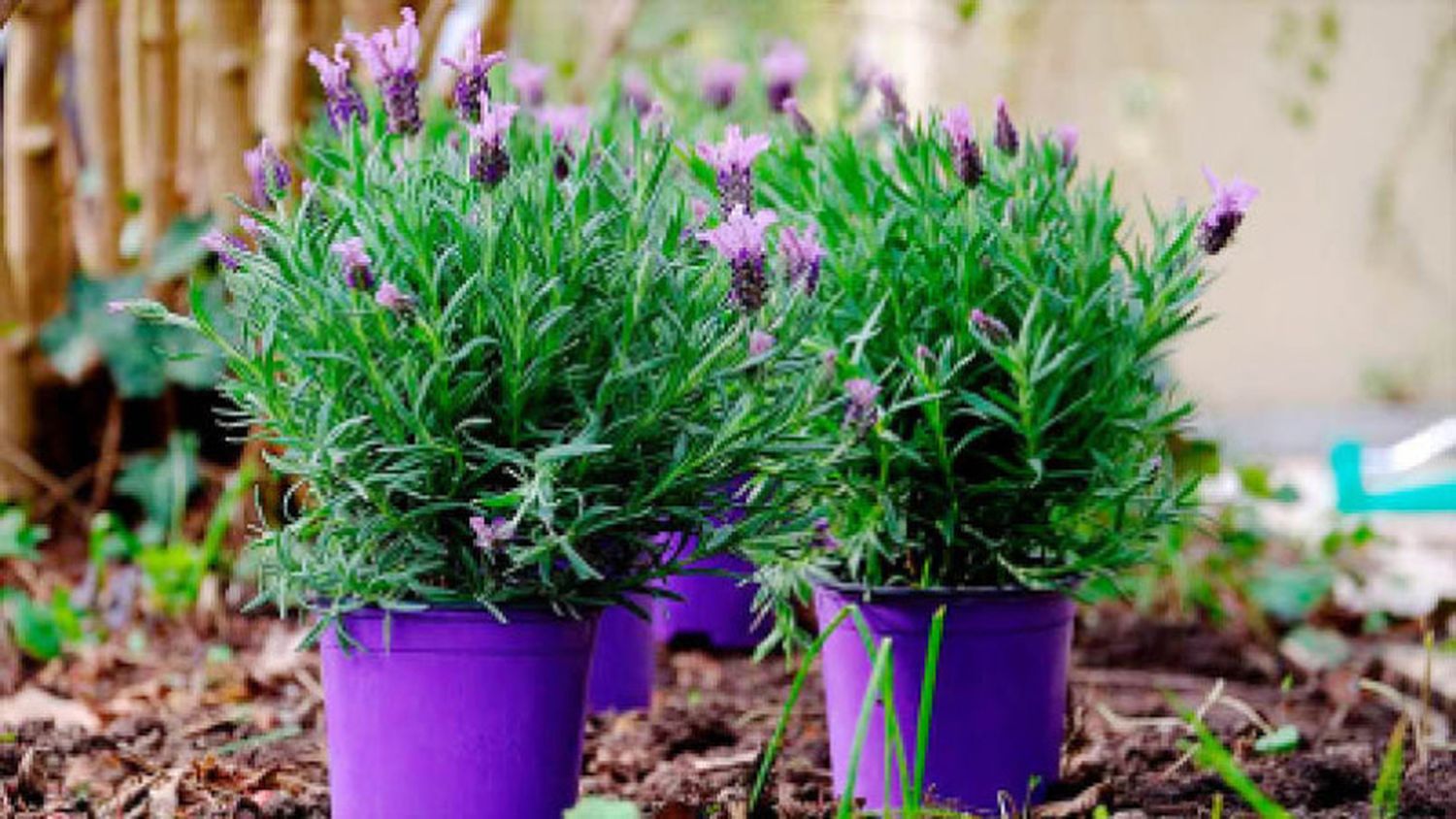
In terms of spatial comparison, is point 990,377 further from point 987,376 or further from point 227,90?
point 227,90

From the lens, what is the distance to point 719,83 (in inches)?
86.5

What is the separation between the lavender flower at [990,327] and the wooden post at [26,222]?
89.9 inches

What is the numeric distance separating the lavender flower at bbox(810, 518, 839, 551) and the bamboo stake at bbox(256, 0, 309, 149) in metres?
1.74

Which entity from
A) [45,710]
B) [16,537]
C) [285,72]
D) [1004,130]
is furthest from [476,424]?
[285,72]

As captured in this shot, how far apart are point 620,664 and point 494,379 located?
888 mm

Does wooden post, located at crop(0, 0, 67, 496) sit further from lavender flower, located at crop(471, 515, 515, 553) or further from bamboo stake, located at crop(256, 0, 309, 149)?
lavender flower, located at crop(471, 515, 515, 553)

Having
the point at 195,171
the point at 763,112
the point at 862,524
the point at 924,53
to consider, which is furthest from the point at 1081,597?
the point at 924,53

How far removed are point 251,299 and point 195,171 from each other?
235 centimetres

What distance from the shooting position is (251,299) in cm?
143

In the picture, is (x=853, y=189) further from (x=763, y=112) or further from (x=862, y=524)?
(x=763, y=112)

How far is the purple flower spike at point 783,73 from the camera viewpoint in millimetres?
2045

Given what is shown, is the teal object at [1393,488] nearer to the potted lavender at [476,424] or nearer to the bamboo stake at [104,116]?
the potted lavender at [476,424]

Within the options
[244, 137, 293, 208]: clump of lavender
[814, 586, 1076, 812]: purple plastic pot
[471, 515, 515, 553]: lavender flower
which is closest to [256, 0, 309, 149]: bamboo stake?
[244, 137, 293, 208]: clump of lavender

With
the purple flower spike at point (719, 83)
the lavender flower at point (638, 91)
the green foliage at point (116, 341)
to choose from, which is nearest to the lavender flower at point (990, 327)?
the purple flower spike at point (719, 83)
